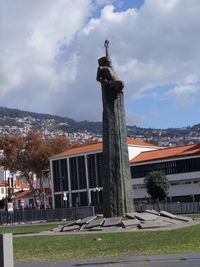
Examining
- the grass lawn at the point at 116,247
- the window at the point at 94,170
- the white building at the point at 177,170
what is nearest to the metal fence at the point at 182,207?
the white building at the point at 177,170

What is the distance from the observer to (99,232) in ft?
59.2

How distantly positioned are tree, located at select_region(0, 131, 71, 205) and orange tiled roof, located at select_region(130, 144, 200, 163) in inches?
553

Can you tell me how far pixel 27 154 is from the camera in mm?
69562

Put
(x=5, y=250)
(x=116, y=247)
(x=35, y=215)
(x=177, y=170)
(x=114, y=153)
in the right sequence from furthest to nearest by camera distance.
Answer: (x=177, y=170) → (x=35, y=215) → (x=114, y=153) → (x=116, y=247) → (x=5, y=250)

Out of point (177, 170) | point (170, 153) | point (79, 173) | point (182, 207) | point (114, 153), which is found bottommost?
point (182, 207)

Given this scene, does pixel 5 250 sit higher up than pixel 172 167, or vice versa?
pixel 172 167

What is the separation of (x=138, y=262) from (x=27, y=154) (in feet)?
202

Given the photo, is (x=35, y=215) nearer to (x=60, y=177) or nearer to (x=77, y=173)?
(x=77, y=173)

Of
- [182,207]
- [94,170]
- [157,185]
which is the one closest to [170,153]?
[94,170]

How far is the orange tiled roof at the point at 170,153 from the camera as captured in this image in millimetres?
61000

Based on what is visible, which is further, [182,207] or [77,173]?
[77,173]

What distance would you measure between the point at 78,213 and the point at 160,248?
2822 centimetres

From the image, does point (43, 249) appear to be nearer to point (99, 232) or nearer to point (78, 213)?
point (99, 232)

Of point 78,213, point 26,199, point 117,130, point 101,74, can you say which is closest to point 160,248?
point 117,130
